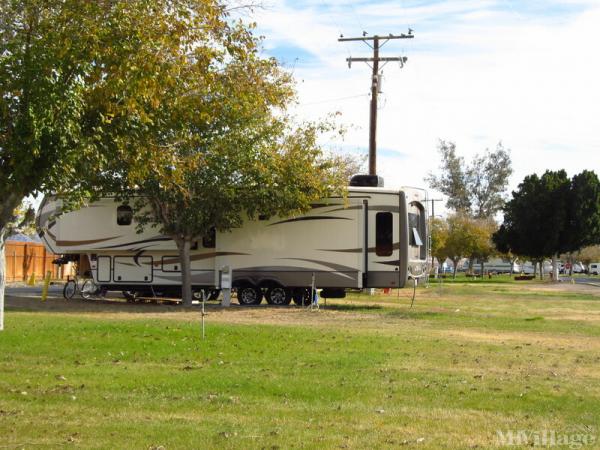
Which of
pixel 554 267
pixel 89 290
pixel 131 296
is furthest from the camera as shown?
pixel 554 267

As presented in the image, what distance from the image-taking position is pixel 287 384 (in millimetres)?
10531

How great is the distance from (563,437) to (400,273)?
56.6ft

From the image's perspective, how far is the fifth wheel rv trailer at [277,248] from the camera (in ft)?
83.5

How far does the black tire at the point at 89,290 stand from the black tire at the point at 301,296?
676 cm

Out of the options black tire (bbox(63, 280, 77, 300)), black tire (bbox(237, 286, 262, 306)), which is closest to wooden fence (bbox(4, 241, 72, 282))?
black tire (bbox(63, 280, 77, 300))

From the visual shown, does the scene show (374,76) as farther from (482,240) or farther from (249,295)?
(482,240)

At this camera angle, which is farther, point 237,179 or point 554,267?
point 554,267

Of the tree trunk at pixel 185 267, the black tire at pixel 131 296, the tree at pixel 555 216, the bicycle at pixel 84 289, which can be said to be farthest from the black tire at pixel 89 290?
the tree at pixel 555 216

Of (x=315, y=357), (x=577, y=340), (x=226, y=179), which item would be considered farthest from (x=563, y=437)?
Answer: (x=226, y=179)

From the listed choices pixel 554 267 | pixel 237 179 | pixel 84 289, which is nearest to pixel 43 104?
pixel 237 179

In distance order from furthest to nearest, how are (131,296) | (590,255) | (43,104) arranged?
(590,255), (131,296), (43,104)

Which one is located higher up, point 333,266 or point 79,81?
point 79,81

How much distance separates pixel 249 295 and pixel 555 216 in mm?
39084

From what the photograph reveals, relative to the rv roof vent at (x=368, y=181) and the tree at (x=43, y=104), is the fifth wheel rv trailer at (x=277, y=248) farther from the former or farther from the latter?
the tree at (x=43, y=104)
